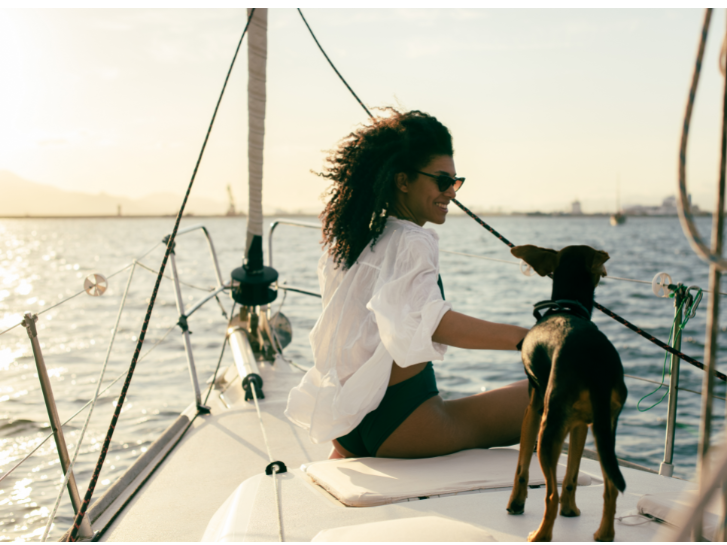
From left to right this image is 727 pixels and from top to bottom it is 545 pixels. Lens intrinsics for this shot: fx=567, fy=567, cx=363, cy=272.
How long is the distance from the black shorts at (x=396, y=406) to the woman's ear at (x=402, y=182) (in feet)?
1.91

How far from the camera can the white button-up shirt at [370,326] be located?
5.06ft

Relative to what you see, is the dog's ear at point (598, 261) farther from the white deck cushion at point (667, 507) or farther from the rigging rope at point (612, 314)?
the white deck cushion at point (667, 507)

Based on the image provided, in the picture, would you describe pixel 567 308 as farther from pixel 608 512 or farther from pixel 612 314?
pixel 612 314

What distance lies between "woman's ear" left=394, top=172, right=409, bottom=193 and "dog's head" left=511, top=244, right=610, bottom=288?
1.67ft

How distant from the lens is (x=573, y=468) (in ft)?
4.10

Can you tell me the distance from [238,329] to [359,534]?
2628 mm

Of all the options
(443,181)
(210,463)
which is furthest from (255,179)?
(443,181)

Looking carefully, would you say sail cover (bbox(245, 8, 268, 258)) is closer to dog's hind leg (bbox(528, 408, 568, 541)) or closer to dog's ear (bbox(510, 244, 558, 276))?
dog's ear (bbox(510, 244, 558, 276))

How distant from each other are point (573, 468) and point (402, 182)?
98cm

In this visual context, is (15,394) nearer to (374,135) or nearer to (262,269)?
(262,269)

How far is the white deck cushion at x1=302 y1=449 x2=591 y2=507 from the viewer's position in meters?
1.56

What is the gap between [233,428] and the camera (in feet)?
9.32

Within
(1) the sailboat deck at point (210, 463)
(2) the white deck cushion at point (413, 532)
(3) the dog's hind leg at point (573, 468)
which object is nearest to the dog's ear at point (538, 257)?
(3) the dog's hind leg at point (573, 468)

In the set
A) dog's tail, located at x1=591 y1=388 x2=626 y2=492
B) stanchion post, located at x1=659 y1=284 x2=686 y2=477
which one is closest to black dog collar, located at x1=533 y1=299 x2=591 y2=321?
dog's tail, located at x1=591 y1=388 x2=626 y2=492
